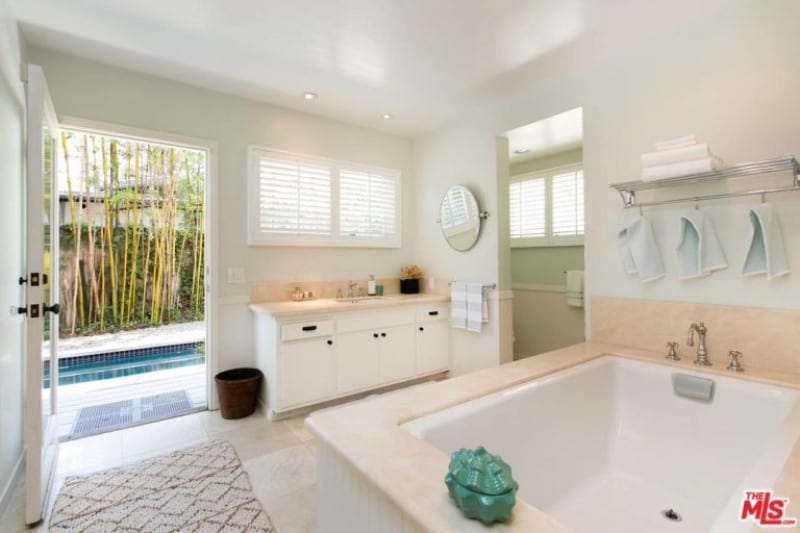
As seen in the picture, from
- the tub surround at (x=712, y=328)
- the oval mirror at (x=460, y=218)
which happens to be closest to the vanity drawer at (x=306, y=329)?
the oval mirror at (x=460, y=218)

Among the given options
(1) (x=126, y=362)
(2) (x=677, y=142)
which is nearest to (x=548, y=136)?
(2) (x=677, y=142)

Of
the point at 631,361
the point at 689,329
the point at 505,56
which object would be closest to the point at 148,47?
the point at 505,56

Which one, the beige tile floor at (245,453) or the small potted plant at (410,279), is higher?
the small potted plant at (410,279)

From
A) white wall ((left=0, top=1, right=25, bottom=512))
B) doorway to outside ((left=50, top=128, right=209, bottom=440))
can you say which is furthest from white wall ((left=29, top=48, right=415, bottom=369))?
doorway to outside ((left=50, top=128, right=209, bottom=440))

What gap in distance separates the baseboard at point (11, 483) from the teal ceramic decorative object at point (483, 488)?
2208 mm

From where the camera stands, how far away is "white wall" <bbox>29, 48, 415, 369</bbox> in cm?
244

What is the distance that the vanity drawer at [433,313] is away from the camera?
11.1 feet

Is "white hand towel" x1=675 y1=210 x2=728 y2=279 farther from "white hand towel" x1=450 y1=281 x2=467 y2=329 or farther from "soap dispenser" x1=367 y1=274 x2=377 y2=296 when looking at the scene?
"soap dispenser" x1=367 y1=274 x2=377 y2=296

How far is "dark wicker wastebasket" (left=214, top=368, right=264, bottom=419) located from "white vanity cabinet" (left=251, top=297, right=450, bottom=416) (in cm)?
11

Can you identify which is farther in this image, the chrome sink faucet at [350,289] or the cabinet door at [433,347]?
the chrome sink faucet at [350,289]

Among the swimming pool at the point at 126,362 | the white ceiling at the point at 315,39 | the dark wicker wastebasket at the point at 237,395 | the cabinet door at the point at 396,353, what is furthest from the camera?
the swimming pool at the point at 126,362

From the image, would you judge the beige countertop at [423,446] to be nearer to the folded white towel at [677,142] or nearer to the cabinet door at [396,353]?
the folded white towel at [677,142]

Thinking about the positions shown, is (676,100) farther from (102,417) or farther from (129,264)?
(129,264)

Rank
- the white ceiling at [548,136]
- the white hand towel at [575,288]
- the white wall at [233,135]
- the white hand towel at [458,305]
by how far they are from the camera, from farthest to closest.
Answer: the white hand towel at [575,288] → the white hand towel at [458,305] → the white ceiling at [548,136] → the white wall at [233,135]
